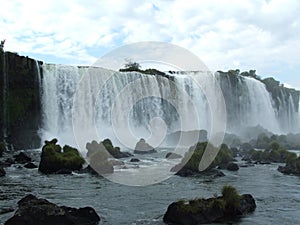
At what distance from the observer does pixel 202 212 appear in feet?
39.3

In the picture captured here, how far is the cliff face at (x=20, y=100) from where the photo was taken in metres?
34.7

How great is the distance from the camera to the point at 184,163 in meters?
22.6

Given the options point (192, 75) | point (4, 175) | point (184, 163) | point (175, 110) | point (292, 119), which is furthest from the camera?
point (292, 119)

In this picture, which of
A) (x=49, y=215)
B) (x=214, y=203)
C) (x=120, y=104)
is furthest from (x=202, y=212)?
(x=120, y=104)

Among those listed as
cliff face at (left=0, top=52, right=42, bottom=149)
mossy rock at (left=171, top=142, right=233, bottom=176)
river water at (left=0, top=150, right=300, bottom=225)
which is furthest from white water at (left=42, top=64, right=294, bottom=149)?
river water at (left=0, top=150, right=300, bottom=225)

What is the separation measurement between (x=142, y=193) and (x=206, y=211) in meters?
4.53

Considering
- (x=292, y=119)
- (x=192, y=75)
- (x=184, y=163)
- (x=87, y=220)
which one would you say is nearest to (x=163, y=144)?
(x=192, y=75)

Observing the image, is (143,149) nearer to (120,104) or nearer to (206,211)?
(120,104)

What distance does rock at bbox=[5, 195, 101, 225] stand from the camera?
34.6 ft

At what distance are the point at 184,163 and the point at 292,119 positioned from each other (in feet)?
192

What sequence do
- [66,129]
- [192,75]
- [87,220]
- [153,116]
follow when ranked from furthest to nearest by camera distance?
[192,75]
[153,116]
[66,129]
[87,220]

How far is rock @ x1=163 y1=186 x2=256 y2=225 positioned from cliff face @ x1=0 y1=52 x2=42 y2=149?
961 inches

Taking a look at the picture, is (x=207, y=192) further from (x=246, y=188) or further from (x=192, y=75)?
(x=192, y=75)

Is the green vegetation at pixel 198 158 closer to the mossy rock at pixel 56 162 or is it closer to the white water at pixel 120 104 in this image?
the mossy rock at pixel 56 162
